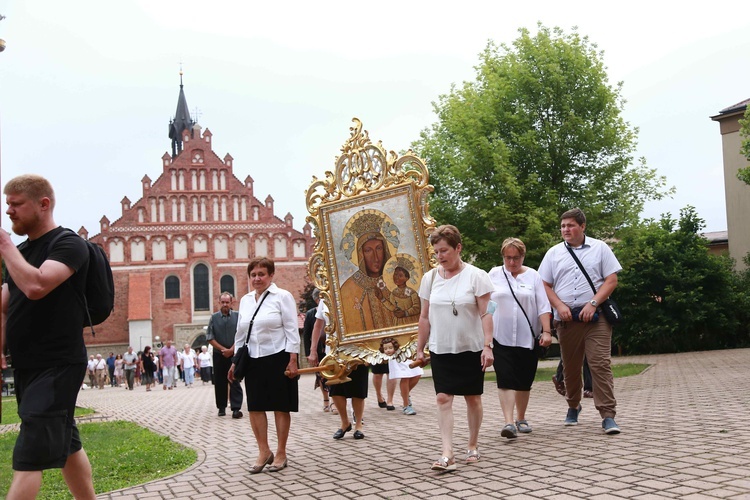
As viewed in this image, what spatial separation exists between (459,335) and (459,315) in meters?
0.17

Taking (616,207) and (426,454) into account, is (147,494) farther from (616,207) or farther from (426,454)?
(616,207)

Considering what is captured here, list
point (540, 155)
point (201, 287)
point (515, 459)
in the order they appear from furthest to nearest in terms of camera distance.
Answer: point (201, 287) < point (540, 155) < point (515, 459)

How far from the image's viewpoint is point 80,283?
4.32 meters

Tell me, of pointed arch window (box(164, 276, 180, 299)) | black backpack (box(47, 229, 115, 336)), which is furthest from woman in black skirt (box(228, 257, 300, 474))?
pointed arch window (box(164, 276, 180, 299))

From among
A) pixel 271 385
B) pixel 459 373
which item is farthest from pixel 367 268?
pixel 459 373

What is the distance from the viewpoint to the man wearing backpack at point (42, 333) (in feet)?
12.9

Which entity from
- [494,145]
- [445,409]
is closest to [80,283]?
[445,409]

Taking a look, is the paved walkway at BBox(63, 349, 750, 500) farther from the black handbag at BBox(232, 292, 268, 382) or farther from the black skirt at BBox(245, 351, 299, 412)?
the black handbag at BBox(232, 292, 268, 382)

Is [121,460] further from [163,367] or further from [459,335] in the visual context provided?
[163,367]

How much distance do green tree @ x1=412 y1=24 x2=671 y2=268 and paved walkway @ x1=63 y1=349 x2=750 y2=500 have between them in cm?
1063

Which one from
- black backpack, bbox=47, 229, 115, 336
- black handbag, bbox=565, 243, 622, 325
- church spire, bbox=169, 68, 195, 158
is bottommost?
black handbag, bbox=565, 243, 622, 325

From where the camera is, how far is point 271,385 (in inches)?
277

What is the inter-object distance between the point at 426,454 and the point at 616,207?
1690 cm

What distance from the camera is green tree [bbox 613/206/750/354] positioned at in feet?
100
